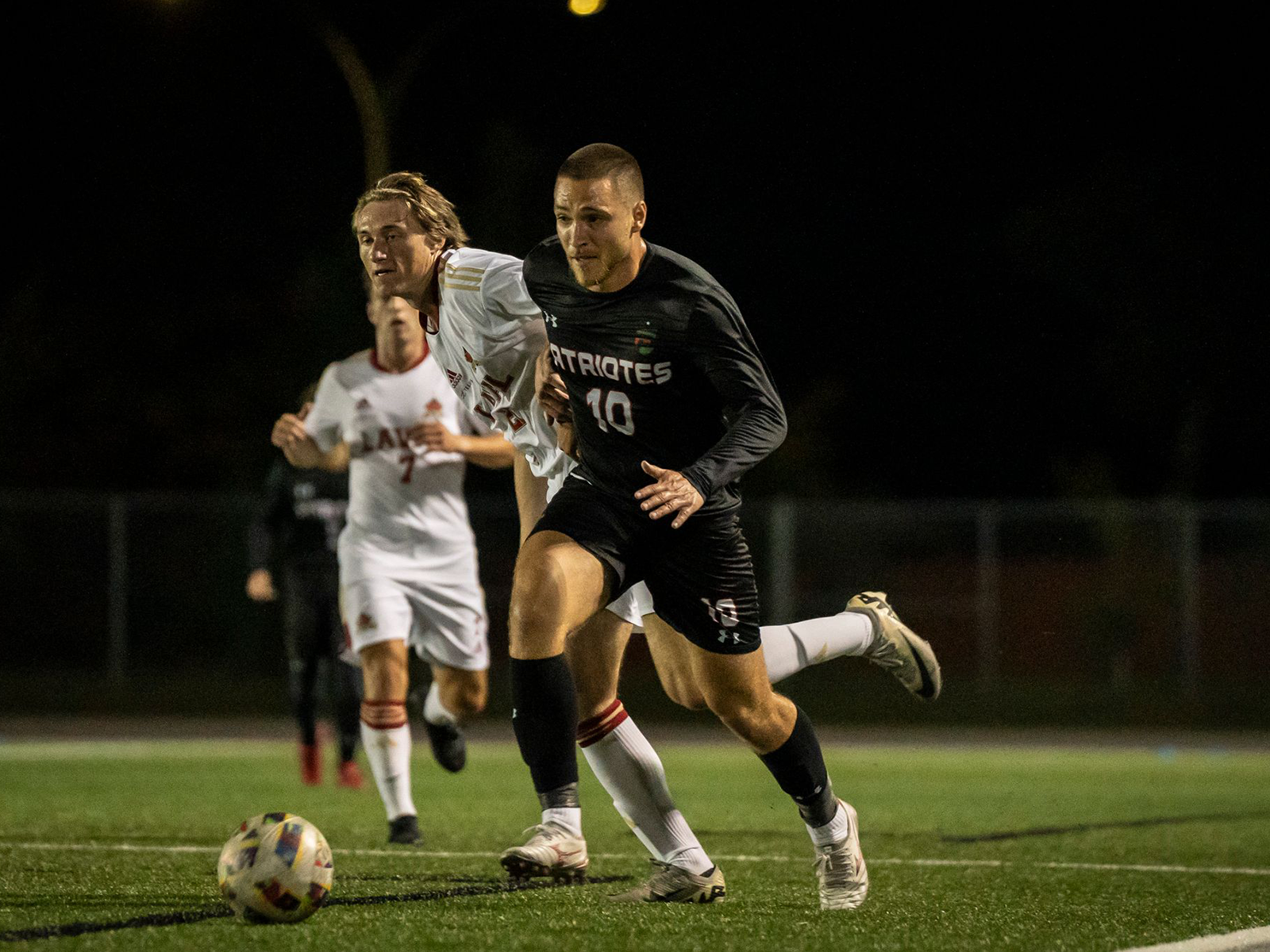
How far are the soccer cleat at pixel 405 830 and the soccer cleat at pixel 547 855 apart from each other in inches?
84.9

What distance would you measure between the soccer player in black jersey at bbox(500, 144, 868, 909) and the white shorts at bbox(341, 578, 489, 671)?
9.41ft

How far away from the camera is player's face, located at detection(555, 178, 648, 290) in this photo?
19.2 feet

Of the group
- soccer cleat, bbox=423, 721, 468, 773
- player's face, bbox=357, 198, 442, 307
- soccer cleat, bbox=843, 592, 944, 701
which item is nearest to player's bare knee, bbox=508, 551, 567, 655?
player's face, bbox=357, 198, 442, 307

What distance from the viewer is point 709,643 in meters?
5.81

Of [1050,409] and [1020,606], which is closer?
[1020,606]

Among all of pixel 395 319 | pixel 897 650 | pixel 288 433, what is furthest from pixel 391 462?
pixel 897 650

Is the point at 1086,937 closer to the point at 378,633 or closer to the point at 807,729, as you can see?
the point at 807,729

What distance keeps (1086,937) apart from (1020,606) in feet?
A: 61.9

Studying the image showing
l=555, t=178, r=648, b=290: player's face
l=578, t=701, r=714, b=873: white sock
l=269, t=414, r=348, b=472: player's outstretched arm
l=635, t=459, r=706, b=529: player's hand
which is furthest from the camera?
l=269, t=414, r=348, b=472: player's outstretched arm

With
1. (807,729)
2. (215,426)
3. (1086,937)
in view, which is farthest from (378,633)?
(215,426)

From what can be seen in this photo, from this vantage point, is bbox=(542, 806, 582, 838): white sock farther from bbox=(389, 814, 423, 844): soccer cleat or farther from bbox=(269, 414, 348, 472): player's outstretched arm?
bbox=(269, 414, 348, 472): player's outstretched arm

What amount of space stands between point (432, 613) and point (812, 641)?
2.75 metres

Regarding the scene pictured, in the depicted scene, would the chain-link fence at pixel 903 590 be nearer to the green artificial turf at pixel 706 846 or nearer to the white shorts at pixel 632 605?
the green artificial turf at pixel 706 846

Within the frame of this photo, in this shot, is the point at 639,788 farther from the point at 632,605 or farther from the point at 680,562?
the point at 680,562
